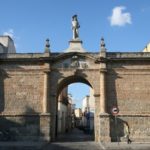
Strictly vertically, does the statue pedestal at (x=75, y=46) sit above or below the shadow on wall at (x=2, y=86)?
above

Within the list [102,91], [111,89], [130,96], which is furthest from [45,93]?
[130,96]

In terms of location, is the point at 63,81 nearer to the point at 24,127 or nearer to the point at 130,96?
the point at 24,127

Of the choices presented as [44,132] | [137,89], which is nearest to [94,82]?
[137,89]

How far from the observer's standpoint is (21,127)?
32094mm

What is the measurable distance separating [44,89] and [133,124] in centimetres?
823

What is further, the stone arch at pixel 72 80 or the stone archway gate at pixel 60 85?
the stone arch at pixel 72 80

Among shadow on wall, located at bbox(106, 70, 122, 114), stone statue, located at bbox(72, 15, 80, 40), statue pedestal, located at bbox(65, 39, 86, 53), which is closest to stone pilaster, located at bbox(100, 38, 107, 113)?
shadow on wall, located at bbox(106, 70, 122, 114)

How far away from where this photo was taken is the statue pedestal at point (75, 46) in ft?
111

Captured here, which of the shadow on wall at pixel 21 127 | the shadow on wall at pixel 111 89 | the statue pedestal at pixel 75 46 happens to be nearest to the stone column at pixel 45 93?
the shadow on wall at pixel 21 127

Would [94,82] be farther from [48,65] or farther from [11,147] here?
[11,147]

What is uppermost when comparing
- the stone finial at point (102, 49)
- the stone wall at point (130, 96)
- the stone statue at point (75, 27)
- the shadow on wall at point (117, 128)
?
the stone statue at point (75, 27)

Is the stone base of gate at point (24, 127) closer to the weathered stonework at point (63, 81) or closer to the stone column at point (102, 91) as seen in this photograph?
the weathered stonework at point (63, 81)

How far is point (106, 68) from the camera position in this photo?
106ft

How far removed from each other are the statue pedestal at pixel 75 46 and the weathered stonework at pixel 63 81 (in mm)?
777
